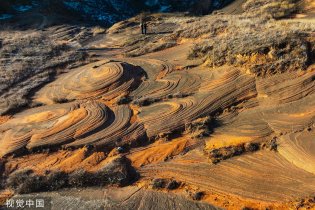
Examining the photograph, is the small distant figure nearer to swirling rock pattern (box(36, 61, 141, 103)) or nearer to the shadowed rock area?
the shadowed rock area

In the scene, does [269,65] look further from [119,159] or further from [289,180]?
[119,159]

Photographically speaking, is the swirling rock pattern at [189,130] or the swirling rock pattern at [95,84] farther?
the swirling rock pattern at [95,84]

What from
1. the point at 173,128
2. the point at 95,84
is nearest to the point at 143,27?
the point at 95,84

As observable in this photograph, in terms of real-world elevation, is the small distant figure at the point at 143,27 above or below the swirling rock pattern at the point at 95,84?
above

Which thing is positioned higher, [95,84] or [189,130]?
[95,84]

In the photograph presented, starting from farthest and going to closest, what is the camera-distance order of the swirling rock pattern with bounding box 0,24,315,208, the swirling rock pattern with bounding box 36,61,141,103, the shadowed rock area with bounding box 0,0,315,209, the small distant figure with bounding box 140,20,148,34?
the small distant figure with bounding box 140,20,148,34 → the swirling rock pattern with bounding box 36,61,141,103 → the swirling rock pattern with bounding box 0,24,315,208 → the shadowed rock area with bounding box 0,0,315,209

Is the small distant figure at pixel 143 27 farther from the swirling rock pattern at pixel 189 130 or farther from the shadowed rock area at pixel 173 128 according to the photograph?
the swirling rock pattern at pixel 189 130

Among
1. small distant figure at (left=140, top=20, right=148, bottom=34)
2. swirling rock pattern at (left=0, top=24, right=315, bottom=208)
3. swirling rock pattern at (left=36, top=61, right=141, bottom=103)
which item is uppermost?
small distant figure at (left=140, top=20, right=148, bottom=34)

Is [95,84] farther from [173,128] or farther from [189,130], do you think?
[189,130]

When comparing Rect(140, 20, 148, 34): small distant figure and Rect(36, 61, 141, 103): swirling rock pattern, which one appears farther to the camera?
Rect(140, 20, 148, 34): small distant figure

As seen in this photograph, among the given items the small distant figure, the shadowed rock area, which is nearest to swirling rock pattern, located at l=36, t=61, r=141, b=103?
the shadowed rock area

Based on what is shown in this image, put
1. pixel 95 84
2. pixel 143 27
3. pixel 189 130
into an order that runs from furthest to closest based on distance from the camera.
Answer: pixel 143 27 < pixel 95 84 < pixel 189 130

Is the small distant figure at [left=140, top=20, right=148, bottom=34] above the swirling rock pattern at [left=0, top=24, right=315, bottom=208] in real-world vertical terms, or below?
above

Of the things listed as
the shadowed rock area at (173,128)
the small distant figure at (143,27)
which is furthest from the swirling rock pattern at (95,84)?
the small distant figure at (143,27)
